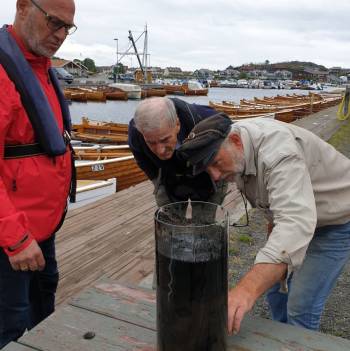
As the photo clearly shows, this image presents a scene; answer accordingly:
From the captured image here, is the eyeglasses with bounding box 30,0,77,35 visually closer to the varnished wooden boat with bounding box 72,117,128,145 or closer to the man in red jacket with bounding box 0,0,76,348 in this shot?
the man in red jacket with bounding box 0,0,76,348

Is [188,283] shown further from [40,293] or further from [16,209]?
[40,293]

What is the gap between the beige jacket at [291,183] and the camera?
1396mm

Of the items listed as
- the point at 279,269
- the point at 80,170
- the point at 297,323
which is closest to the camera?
the point at 279,269

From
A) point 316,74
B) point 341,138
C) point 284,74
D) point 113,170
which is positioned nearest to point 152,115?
point 113,170

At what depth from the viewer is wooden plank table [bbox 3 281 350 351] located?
4.38ft

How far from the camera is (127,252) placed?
438 cm

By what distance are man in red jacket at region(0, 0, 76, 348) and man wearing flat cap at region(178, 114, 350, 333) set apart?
772mm

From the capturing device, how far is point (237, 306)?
1.27 m

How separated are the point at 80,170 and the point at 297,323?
257 inches

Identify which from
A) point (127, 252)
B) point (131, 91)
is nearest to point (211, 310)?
point (127, 252)

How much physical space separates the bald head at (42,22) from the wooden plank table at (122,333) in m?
1.25

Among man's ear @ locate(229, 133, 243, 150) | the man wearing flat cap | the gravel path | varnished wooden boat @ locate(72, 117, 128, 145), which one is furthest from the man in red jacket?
varnished wooden boat @ locate(72, 117, 128, 145)

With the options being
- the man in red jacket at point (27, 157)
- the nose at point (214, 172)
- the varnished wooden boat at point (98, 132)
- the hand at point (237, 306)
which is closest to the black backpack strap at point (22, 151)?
the man in red jacket at point (27, 157)

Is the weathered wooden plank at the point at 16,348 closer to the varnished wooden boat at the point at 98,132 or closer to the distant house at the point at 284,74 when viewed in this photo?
the varnished wooden boat at the point at 98,132
